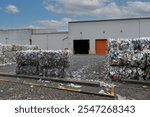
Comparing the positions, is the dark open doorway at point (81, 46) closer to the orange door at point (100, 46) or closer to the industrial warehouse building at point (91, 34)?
the industrial warehouse building at point (91, 34)

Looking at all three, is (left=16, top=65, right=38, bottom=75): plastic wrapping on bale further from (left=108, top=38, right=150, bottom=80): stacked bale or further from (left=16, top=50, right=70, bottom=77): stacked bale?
(left=108, top=38, right=150, bottom=80): stacked bale

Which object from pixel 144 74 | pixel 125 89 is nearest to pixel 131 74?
pixel 144 74

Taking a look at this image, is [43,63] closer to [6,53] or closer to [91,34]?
[6,53]

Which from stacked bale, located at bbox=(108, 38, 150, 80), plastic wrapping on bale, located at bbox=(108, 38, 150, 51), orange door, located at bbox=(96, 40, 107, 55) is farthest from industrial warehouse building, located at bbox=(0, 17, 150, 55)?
stacked bale, located at bbox=(108, 38, 150, 80)

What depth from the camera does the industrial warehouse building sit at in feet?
116

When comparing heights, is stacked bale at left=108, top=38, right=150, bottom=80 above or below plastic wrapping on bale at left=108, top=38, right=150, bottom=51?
below

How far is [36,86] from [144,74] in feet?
16.8

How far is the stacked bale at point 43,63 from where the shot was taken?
14053mm

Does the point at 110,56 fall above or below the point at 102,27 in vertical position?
below

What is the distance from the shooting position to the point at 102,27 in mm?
37469

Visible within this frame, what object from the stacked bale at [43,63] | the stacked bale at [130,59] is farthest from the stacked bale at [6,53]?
the stacked bale at [130,59]

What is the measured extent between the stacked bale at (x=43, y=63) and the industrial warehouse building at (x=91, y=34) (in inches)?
878

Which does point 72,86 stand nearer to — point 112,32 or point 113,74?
point 113,74

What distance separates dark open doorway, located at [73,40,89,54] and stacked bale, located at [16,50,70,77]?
24690mm
